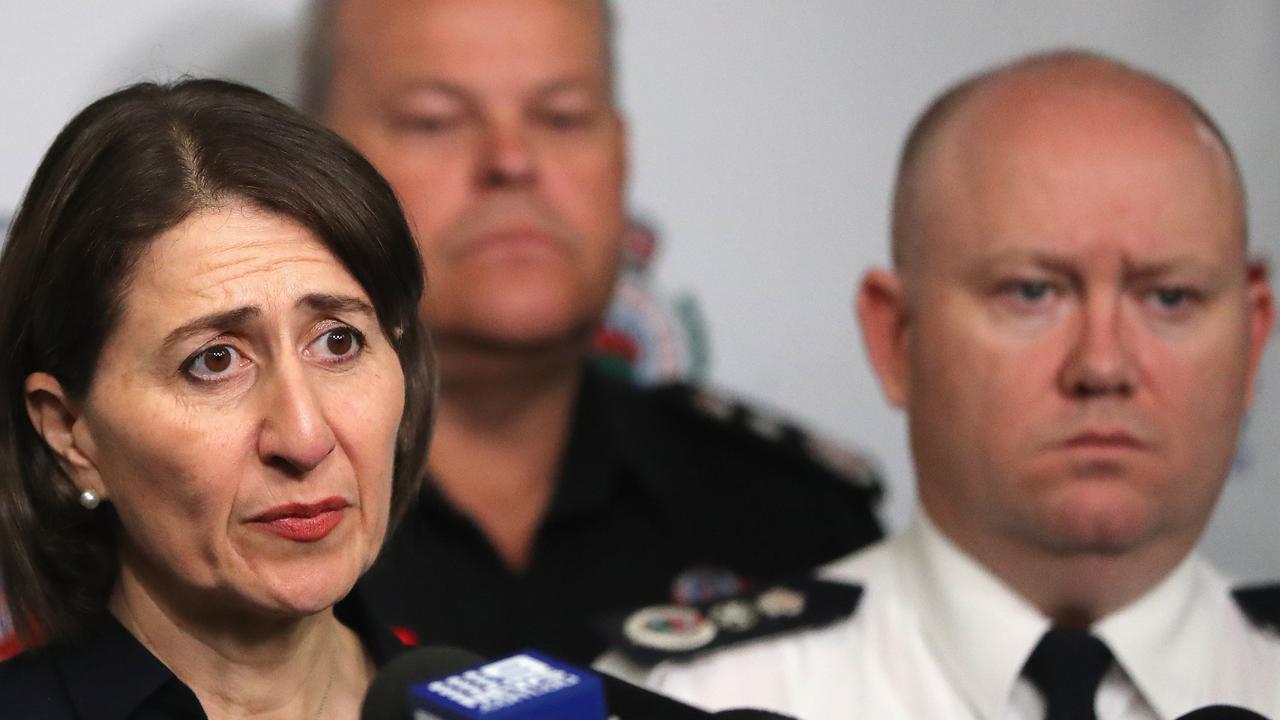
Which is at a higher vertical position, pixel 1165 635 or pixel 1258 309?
pixel 1258 309

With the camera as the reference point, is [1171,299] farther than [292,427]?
Yes

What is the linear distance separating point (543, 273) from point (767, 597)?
51 centimetres

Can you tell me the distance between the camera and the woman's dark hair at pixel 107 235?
1177 millimetres

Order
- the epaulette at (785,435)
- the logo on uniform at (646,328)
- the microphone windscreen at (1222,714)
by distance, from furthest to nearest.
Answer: the logo on uniform at (646,328), the epaulette at (785,435), the microphone windscreen at (1222,714)

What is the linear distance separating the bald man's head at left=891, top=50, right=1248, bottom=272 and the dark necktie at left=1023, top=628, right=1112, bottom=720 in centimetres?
39

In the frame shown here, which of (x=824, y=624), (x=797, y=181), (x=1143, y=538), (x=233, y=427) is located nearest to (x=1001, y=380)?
(x=1143, y=538)

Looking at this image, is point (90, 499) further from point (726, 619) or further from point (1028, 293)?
point (1028, 293)

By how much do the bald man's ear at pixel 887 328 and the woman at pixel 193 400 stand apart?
24.8 inches

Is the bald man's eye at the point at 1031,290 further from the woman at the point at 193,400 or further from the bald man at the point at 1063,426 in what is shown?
the woman at the point at 193,400

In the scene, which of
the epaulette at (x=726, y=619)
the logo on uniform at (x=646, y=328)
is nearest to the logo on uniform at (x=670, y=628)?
the epaulette at (x=726, y=619)

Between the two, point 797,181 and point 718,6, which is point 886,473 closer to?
point 797,181

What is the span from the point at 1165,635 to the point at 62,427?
3.31 ft

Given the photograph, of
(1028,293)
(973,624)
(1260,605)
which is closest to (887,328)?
(1028,293)

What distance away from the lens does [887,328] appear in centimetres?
180
